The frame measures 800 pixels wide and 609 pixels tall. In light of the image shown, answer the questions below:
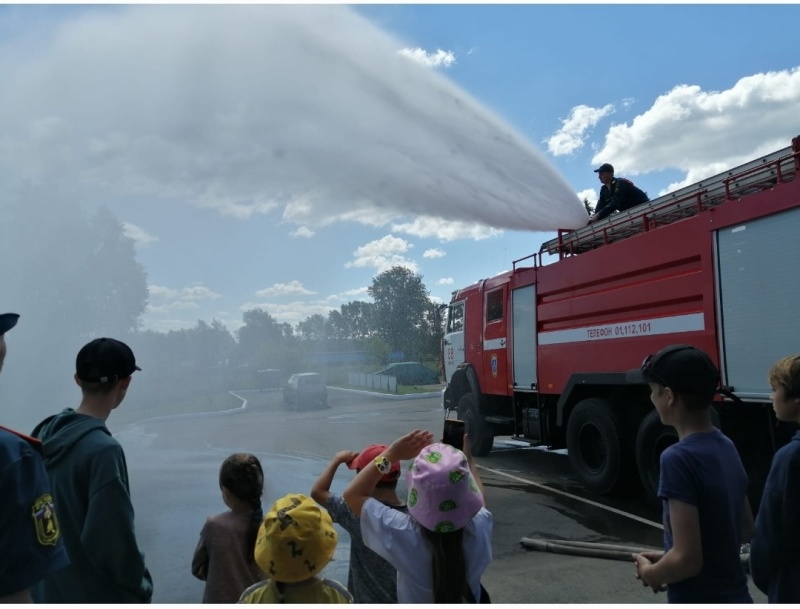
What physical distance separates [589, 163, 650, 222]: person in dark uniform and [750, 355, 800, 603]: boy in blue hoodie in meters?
6.05

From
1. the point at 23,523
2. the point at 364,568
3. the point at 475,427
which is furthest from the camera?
the point at 475,427


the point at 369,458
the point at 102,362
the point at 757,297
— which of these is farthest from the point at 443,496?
the point at 757,297

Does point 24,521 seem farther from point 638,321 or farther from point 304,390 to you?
point 304,390

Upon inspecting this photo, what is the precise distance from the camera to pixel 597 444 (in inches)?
288

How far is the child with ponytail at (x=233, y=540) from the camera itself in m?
2.43

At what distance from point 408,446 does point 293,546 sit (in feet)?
2.20

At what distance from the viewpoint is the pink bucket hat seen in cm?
185

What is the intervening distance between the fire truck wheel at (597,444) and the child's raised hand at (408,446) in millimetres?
5256

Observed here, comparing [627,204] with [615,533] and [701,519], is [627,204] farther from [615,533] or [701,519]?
[701,519]

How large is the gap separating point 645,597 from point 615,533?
1.64 meters

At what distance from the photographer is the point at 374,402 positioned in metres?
21.8

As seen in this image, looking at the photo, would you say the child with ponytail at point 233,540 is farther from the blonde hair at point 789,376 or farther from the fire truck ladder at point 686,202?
the fire truck ladder at point 686,202

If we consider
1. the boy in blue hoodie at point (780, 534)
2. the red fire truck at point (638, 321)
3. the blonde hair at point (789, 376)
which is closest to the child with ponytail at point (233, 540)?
the boy in blue hoodie at point (780, 534)

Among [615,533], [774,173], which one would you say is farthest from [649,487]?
[774,173]
